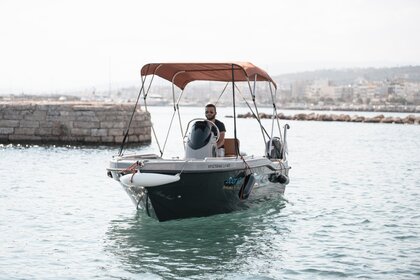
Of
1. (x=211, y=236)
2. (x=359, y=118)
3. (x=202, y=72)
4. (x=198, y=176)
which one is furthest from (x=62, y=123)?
(x=359, y=118)

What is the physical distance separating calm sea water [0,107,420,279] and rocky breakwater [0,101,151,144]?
11.2m

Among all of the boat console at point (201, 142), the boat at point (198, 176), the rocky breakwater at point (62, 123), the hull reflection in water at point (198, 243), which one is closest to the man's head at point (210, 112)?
the boat at point (198, 176)

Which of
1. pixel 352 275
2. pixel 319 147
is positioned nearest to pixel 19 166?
pixel 352 275

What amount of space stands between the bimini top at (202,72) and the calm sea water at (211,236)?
252 cm

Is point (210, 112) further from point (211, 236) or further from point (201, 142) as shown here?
point (211, 236)

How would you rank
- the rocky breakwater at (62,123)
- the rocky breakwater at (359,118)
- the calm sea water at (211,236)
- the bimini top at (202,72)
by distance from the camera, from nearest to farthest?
the calm sea water at (211,236), the bimini top at (202,72), the rocky breakwater at (62,123), the rocky breakwater at (359,118)

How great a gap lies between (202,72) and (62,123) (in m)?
17.7

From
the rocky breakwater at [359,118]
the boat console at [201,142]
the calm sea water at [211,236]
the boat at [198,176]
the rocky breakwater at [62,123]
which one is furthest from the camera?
the rocky breakwater at [359,118]

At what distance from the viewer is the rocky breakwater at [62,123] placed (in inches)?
1223

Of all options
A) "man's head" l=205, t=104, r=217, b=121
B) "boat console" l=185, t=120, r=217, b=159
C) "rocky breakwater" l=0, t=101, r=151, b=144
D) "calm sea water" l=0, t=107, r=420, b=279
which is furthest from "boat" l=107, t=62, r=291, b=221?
"rocky breakwater" l=0, t=101, r=151, b=144

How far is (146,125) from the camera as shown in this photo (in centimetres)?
3344

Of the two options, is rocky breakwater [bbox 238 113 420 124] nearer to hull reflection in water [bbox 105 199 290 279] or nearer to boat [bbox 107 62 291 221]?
boat [bbox 107 62 291 221]

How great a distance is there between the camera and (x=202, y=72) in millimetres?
14844

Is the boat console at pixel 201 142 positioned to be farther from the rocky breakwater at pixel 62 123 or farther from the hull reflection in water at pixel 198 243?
the rocky breakwater at pixel 62 123
